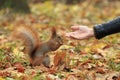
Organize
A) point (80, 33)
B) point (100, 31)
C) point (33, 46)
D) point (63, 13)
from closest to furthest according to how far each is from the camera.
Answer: point (100, 31) < point (80, 33) < point (33, 46) < point (63, 13)

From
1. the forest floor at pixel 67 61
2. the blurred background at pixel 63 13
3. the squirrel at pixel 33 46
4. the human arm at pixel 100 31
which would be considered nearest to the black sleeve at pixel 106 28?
the human arm at pixel 100 31

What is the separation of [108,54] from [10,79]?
5.46 ft

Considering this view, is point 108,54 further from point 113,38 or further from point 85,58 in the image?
point 113,38

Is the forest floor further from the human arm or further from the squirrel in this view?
the human arm

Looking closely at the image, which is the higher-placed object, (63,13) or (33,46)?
(63,13)

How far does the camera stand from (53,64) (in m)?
A: 4.87

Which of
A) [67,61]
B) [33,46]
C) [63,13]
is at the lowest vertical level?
[67,61]

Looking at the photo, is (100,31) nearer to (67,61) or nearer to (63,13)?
(67,61)

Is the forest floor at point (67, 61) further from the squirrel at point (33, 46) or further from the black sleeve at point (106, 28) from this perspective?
the black sleeve at point (106, 28)

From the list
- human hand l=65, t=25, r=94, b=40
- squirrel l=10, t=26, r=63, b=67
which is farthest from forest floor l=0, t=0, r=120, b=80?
human hand l=65, t=25, r=94, b=40

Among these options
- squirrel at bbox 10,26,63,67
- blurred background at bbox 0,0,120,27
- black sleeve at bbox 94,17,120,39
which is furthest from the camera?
blurred background at bbox 0,0,120,27

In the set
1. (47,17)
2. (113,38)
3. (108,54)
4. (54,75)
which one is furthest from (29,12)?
(54,75)

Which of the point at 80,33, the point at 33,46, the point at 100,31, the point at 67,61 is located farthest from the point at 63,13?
the point at 100,31

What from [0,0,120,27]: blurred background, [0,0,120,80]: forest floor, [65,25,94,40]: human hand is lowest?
[0,0,120,80]: forest floor
